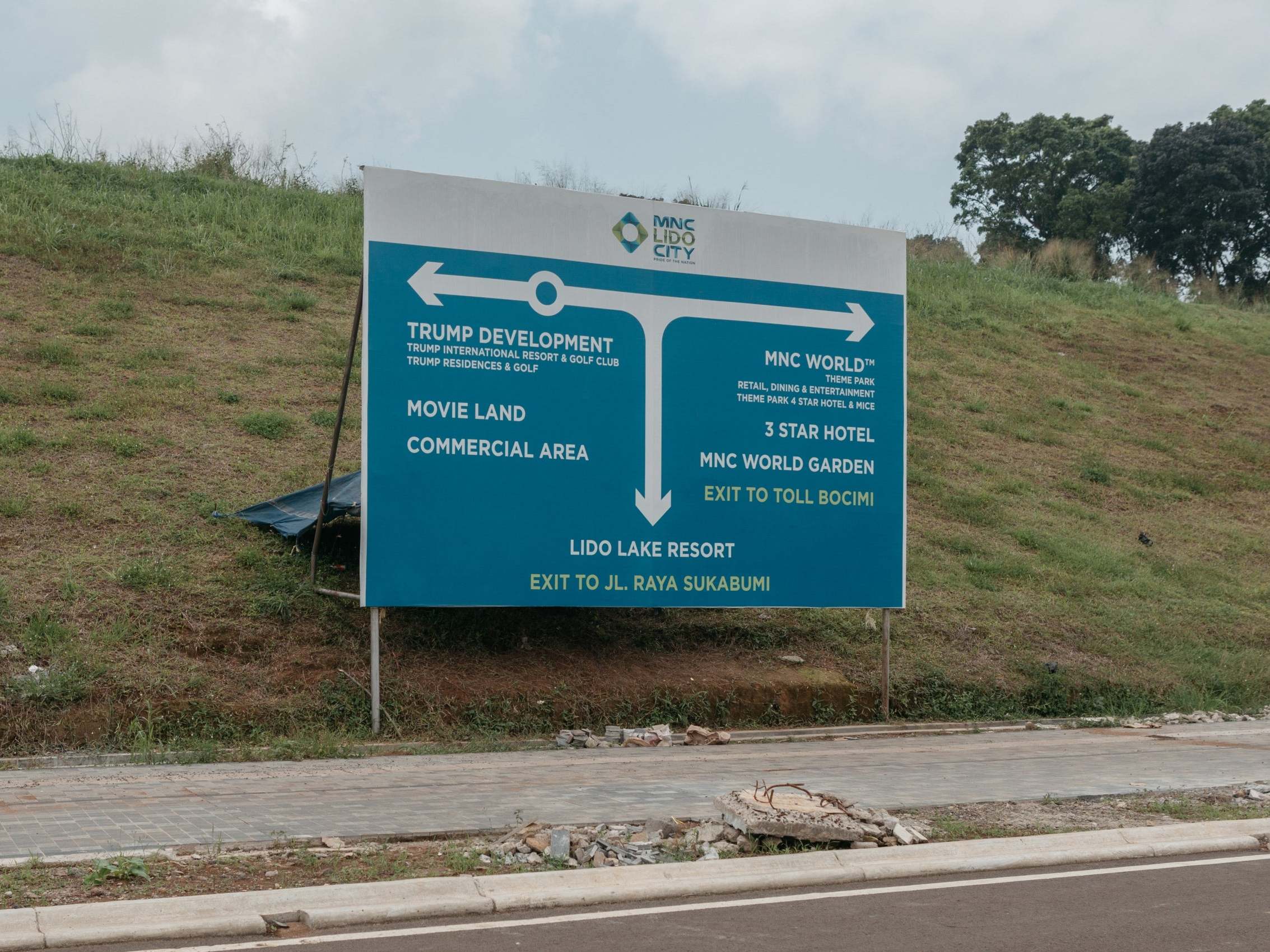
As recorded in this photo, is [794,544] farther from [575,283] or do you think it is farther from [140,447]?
[140,447]

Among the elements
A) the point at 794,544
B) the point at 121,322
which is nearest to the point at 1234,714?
the point at 794,544

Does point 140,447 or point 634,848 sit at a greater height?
point 140,447

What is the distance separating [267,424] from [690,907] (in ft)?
39.9

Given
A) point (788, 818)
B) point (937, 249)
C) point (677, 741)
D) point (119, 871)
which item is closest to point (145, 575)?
point (677, 741)

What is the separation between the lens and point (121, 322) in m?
18.9

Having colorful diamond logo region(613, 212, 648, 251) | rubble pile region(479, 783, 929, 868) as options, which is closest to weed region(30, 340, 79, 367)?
colorful diamond logo region(613, 212, 648, 251)

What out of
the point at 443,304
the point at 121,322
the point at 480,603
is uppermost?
the point at 121,322

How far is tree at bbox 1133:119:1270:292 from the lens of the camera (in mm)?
47250

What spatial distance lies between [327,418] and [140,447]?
284cm

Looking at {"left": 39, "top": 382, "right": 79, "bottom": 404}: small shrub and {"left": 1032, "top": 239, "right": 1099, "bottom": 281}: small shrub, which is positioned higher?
{"left": 1032, "top": 239, "right": 1099, "bottom": 281}: small shrub

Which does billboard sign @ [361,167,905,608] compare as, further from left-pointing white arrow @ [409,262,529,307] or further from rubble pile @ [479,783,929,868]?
rubble pile @ [479,783,929,868]

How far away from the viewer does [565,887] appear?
Result: 19.3 feet

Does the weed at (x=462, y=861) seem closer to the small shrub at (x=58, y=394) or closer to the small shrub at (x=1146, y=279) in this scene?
the small shrub at (x=58, y=394)

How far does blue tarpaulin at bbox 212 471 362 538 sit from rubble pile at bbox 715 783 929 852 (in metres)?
6.63
